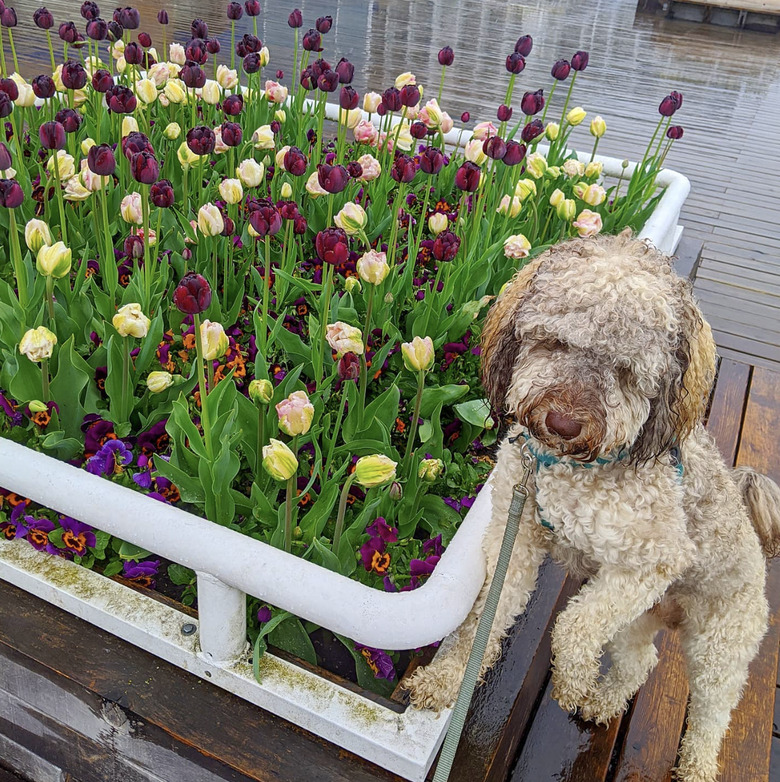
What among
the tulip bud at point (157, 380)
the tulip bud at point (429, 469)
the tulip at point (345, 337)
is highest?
Answer: the tulip at point (345, 337)

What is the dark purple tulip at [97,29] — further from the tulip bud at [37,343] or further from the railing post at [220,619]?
the railing post at [220,619]

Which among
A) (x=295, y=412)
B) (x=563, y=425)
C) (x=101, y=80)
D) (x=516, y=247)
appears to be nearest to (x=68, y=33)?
(x=101, y=80)

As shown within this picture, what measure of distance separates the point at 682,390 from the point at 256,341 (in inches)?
45.6

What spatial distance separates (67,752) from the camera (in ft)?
5.54

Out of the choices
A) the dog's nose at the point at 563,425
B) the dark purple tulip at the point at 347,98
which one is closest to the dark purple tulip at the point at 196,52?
the dark purple tulip at the point at 347,98

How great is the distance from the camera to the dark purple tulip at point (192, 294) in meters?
1.52

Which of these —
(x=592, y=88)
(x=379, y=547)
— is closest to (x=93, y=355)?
(x=379, y=547)

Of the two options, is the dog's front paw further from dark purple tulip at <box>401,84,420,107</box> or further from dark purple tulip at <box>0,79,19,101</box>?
dark purple tulip at <box>0,79,19,101</box>

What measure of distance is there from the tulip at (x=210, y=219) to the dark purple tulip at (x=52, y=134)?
0.39 metres

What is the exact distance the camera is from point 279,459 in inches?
54.6

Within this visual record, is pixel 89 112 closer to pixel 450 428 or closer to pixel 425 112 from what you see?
pixel 425 112

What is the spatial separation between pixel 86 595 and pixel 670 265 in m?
1.43

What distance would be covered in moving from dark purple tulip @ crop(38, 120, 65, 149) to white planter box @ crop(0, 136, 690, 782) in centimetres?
86

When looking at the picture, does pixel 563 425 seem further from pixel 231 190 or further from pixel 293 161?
pixel 231 190
